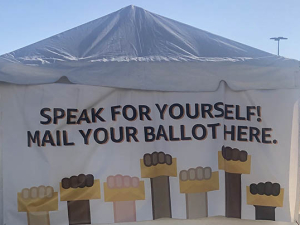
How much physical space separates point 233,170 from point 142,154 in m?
0.81

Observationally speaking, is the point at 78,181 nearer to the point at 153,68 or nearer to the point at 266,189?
the point at 153,68

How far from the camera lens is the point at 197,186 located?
10.7 ft

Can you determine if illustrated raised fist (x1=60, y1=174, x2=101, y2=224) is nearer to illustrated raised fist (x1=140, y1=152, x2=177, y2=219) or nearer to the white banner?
the white banner

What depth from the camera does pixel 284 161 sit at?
327 cm

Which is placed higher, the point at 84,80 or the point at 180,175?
the point at 84,80

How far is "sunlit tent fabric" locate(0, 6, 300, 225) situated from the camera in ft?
10.5

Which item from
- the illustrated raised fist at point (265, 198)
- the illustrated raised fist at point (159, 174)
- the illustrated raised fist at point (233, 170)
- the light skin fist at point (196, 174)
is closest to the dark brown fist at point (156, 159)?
the illustrated raised fist at point (159, 174)

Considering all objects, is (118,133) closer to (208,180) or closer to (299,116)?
(208,180)

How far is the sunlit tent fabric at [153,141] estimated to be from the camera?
3203 mm

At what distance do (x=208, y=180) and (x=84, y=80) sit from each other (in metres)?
1.39

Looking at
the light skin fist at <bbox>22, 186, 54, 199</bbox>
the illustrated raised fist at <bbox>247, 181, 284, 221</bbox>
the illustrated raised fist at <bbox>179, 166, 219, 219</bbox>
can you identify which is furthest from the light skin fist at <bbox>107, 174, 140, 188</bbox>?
the illustrated raised fist at <bbox>247, 181, 284, 221</bbox>

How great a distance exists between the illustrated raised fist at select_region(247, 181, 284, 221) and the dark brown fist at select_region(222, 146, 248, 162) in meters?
0.26

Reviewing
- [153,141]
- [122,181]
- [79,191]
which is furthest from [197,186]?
[79,191]

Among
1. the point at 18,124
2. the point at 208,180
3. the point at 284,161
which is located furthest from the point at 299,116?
the point at 18,124
